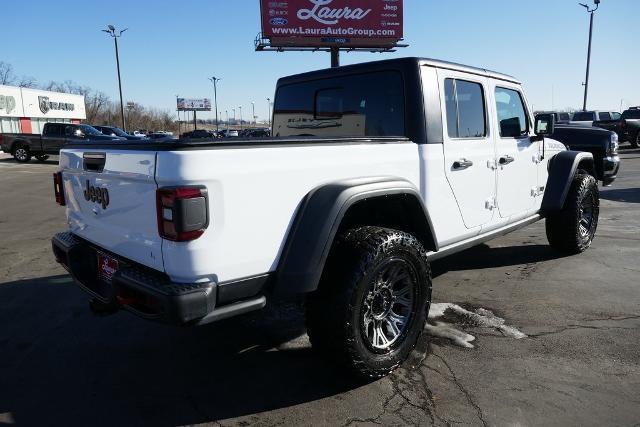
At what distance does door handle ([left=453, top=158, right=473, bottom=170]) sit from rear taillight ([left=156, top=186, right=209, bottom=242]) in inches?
82.0

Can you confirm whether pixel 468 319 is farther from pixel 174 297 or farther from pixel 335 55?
pixel 335 55

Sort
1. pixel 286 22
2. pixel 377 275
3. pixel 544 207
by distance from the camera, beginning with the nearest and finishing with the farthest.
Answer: pixel 377 275 → pixel 544 207 → pixel 286 22

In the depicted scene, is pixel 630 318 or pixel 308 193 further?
pixel 630 318

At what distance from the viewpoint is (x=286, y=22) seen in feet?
114

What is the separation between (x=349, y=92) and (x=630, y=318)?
2874mm

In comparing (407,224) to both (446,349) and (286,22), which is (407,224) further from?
Answer: (286,22)

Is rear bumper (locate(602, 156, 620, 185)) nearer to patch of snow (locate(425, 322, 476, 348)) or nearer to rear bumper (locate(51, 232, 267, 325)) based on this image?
patch of snow (locate(425, 322, 476, 348))

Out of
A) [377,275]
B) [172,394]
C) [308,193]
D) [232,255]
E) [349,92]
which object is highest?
[349,92]

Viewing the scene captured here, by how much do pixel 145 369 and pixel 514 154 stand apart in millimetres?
3542

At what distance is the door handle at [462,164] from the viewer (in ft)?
11.7

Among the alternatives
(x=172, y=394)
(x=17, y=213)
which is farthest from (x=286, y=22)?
(x=172, y=394)

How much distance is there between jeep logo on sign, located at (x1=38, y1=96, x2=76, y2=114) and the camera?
43781 mm

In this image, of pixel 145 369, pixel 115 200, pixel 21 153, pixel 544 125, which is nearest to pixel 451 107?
pixel 544 125

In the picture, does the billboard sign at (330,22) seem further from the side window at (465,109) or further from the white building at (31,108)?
the side window at (465,109)
